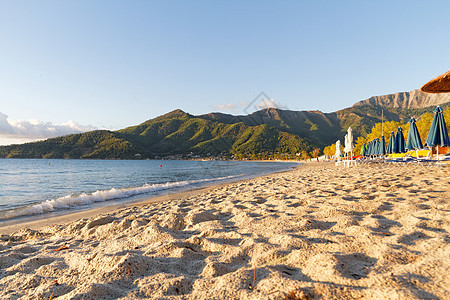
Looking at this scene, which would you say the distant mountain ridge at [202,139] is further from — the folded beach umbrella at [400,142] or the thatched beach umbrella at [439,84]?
the thatched beach umbrella at [439,84]

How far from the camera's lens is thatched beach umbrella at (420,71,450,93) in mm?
3881

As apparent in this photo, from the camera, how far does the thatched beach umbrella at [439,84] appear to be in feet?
12.7

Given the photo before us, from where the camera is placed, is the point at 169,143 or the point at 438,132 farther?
the point at 169,143

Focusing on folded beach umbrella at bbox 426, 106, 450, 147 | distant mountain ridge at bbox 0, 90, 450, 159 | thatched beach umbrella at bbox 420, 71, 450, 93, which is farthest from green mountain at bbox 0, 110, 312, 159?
thatched beach umbrella at bbox 420, 71, 450, 93

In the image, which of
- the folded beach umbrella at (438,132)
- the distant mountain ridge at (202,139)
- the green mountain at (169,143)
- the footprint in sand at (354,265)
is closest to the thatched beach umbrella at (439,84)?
the footprint in sand at (354,265)

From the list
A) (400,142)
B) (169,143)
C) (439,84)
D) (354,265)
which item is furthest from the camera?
(169,143)

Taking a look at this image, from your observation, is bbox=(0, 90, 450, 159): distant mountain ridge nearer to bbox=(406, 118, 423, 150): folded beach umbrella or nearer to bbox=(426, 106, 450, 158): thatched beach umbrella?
bbox=(406, 118, 423, 150): folded beach umbrella

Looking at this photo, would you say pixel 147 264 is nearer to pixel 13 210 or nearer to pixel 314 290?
pixel 314 290

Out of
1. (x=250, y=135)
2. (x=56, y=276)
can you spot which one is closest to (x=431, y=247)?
(x=56, y=276)

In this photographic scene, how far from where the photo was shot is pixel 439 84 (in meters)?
4.05

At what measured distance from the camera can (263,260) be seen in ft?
6.68

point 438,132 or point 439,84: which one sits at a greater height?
→ point 439,84

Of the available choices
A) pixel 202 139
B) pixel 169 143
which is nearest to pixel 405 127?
pixel 202 139

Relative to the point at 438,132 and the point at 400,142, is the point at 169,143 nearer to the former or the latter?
the point at 400,142
